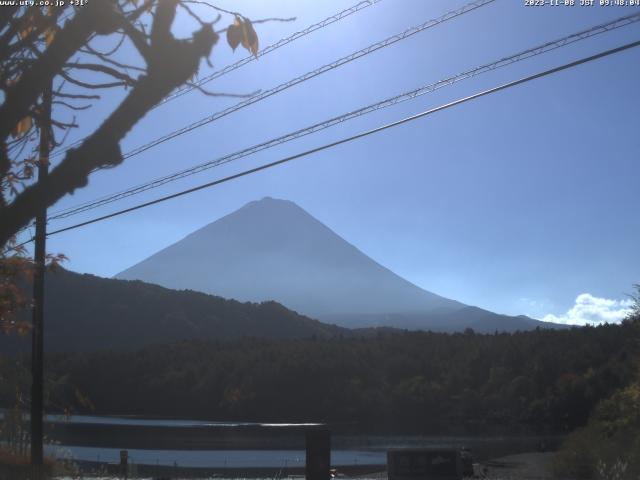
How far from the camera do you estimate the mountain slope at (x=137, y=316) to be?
84625mm

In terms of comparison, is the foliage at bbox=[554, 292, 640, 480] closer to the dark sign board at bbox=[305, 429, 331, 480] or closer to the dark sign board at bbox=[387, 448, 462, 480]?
the dark sign board at bbox=[387, 448, 462, 480]

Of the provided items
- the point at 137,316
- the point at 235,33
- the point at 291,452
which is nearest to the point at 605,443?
the point at 235,33

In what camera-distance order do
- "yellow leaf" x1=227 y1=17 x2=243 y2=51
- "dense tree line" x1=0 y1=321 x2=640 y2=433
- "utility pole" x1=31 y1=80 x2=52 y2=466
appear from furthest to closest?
"dense tree line" x1=0 y1=321 x2=640 y2=433
"utility pole" x1=31 y1=80 x2=52 y2=466
"yellow leaf" x1=227 y1=17 x2=243 y2=51

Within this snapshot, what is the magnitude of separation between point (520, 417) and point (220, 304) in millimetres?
43844

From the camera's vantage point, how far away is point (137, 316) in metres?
93.0

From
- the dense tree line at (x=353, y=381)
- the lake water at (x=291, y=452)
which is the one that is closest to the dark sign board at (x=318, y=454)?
the lake water at (x=291, y=452)

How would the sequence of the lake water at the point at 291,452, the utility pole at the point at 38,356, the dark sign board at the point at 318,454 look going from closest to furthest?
1. the dark sign board at the point at 318,454
2. the utility pole at the point at 38,356
3. the lake water at the point at 291,452

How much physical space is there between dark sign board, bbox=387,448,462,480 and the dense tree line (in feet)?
194

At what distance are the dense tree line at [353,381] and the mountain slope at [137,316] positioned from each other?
7.09 m

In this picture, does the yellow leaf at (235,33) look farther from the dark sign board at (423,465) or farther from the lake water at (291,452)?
the lake water at (291,452)

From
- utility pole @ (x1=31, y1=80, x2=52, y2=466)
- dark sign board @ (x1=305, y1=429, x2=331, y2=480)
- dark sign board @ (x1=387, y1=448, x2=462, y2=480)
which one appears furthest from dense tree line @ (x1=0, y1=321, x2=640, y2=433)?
dark sign board @ (x1=305, y1=429, x2=331, y2=480)

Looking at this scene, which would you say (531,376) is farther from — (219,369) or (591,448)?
(591,448)

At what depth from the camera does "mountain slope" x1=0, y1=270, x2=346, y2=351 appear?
84625mm

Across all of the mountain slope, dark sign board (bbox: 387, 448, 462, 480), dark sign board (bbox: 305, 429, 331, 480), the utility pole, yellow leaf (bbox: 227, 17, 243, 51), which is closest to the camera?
yellow leaf (bbox: 227, 17, 243, 51)
